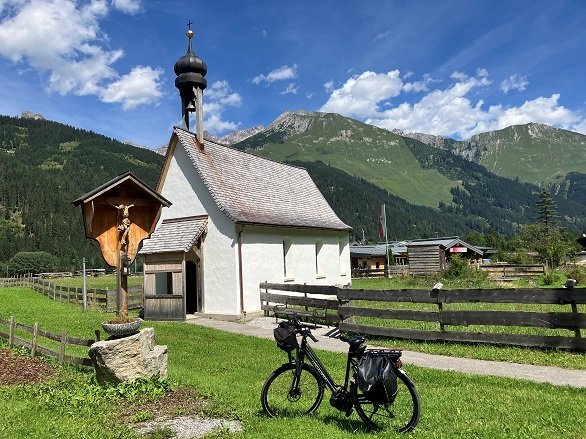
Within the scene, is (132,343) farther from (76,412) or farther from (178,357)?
(178,357)

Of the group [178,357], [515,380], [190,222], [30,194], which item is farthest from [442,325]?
[30,194]

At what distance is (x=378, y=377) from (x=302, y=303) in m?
11.6

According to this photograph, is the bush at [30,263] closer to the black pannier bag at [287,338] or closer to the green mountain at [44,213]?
the green mountain at [44,213]

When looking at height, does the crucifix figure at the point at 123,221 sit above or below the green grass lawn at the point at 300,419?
above

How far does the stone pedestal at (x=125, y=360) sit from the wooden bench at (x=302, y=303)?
5.55 meters

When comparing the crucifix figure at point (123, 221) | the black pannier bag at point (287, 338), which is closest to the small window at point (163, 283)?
the crucifix figure at point (123, 221)

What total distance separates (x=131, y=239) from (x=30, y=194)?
569 ft

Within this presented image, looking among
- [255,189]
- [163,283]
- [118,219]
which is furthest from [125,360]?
[255,189]

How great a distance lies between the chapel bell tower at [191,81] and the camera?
81.0ft

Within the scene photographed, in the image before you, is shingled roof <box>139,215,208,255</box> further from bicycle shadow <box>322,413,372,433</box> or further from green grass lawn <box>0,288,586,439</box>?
bicycle shadow <box>322,413,372,433</box>

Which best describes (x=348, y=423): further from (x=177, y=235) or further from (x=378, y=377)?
(x=177, y=235)

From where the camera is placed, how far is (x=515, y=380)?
28.1ft

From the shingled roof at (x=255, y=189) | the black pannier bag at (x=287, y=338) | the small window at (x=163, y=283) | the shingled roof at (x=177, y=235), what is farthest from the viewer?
the small window at (x=163, y=283)

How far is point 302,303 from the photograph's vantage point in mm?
17000
